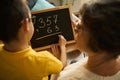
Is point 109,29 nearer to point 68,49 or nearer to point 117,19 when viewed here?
point 117,19

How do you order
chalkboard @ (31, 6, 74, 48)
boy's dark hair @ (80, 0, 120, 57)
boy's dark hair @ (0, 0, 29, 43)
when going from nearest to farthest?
boy's dark hair @ (80, 0, 120, 57)
boy's dark hair @ (0, 0, 29, 43)
chalkboard @ (31, 6, 74, 48)

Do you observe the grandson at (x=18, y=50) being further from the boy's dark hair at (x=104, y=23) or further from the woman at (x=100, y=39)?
the boy's dark hair at (x=104, y=23)

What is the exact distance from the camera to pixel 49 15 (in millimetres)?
1401

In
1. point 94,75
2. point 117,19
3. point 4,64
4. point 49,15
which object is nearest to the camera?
point 117,19

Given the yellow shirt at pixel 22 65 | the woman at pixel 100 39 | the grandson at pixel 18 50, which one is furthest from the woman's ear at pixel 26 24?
the woman at pixel 100 39

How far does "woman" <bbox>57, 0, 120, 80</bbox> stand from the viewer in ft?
2.76

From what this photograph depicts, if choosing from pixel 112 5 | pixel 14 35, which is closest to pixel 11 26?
pixel 14 35

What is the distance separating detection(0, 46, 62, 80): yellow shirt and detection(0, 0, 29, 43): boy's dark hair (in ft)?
0.30

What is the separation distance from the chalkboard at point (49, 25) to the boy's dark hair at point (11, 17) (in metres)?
0.34

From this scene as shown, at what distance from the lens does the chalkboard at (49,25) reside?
1.39 meters

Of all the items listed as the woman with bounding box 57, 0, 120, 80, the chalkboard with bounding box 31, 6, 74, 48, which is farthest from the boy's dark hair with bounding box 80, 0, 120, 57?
the chalkboard with bounding box 31, 6, 74, 48

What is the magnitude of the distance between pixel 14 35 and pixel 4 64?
16 cm

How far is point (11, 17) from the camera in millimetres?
994

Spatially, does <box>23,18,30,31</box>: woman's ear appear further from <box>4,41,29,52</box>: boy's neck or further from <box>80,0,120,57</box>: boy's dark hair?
<box>80,0,120,57</box>: boy's dark hair
